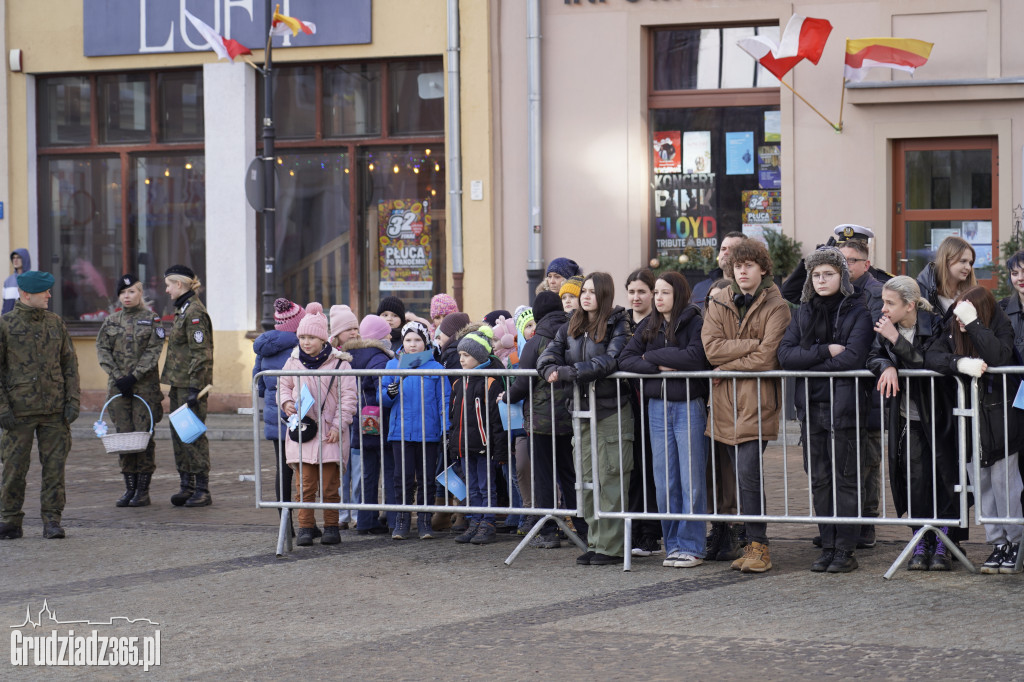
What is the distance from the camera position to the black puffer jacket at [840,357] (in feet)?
26.1

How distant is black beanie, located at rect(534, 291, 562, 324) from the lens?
355 inches

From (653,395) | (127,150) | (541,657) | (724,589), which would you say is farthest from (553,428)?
(127,150)

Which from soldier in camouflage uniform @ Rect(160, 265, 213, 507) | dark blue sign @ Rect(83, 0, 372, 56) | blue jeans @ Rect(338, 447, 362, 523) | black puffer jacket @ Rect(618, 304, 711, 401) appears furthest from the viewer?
dark blue sign @ Rect(83, 0, 372, 56)

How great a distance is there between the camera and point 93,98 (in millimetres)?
19609

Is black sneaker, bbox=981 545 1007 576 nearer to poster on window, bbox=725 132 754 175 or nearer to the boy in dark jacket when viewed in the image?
the boy in dark jacket

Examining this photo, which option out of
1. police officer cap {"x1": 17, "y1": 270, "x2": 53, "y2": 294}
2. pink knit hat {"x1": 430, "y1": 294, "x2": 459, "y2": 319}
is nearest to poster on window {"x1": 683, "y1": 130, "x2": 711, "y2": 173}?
pink knit hat {"x1": 430, "y1": 294, "x2": 459, "y2": 319}

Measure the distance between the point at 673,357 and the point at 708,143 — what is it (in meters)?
9.60

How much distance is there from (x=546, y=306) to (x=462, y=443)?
107 cm

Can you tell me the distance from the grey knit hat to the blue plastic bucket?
4.88 meters

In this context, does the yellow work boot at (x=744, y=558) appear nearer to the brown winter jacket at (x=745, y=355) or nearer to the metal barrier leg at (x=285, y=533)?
Answer: the brown winter jacket at (x=745, y=355)

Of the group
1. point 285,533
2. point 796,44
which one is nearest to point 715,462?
point 285,533

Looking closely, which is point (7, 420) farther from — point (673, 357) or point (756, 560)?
point (756, 560)

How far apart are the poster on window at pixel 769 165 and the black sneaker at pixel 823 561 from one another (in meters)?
9.54

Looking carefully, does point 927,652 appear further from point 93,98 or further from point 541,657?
point 93,98
